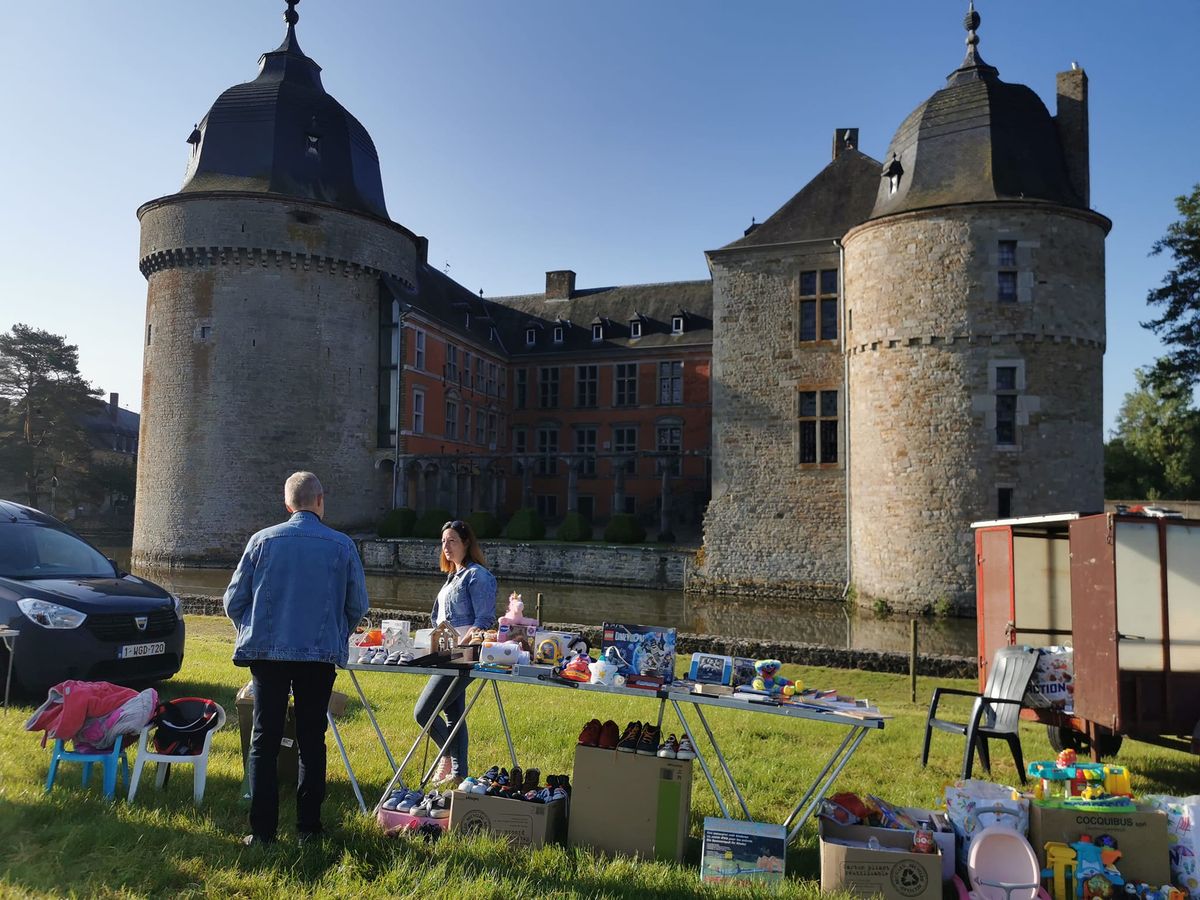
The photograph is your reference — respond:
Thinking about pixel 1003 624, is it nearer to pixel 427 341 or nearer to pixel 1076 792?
pixel 1076 792

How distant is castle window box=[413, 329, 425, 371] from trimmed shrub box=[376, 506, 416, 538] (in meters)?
5.97

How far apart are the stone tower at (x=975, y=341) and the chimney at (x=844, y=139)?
741cm

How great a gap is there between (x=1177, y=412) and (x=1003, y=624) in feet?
126

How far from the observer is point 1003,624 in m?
7.75

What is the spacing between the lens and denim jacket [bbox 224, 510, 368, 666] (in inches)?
145

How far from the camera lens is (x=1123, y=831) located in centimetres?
351

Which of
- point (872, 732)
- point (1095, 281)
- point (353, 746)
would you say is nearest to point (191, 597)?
point (353, 746)

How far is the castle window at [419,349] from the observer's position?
1238 inches

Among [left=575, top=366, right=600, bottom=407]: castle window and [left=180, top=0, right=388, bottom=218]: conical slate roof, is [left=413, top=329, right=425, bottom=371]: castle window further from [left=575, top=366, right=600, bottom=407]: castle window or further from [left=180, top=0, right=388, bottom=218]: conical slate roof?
[left=575, top=366, right=600, bottom=407]: castle window

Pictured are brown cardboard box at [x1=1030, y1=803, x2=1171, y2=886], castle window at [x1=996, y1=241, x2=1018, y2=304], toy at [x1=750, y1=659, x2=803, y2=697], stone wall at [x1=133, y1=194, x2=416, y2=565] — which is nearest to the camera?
brown cardboard box at [x1=1030, y1=803, x2=1171, y2=886]

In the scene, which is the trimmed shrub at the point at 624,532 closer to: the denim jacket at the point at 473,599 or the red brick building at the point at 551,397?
the red brick building at the point at 551,397

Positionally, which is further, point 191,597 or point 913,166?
point 913,166

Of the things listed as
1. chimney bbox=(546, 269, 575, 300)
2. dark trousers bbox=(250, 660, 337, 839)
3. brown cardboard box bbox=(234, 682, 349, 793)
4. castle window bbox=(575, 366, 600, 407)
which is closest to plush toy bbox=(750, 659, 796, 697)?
dark trousers bbox=(250, 660, 337, 839)

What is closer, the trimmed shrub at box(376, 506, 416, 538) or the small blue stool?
the small blue stool
